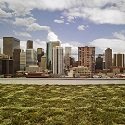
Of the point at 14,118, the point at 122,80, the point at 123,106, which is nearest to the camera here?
the point at 14,118

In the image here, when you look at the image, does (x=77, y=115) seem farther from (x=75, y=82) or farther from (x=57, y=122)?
(x=75, y=82)

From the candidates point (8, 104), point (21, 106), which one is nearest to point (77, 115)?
point (21, 106)

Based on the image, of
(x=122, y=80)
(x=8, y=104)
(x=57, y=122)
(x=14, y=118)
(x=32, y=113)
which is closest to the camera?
(x=57, y=122)

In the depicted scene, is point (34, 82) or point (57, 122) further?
point (34, 82)

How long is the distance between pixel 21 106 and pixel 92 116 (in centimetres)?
756

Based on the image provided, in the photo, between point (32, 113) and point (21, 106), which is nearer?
point (32, 113)

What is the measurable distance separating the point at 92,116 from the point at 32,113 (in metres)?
4.63

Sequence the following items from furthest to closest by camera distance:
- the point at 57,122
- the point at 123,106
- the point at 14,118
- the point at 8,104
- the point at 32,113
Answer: the point at 8,104
the point at 123,106
the point at 32,113
the point at 14,118
the point at 57,122

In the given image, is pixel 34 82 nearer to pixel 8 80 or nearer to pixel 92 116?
pixel 8 80

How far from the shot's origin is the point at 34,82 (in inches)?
2068

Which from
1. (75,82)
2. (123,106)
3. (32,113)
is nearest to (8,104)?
(32,113)

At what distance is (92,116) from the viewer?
65.9 feet

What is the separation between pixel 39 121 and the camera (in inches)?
733

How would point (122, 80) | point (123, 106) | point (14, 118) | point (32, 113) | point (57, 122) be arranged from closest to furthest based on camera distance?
point (57, 122) < point (14, 118) < point (32, 113) < point (123, 106) < point (122, 80)
